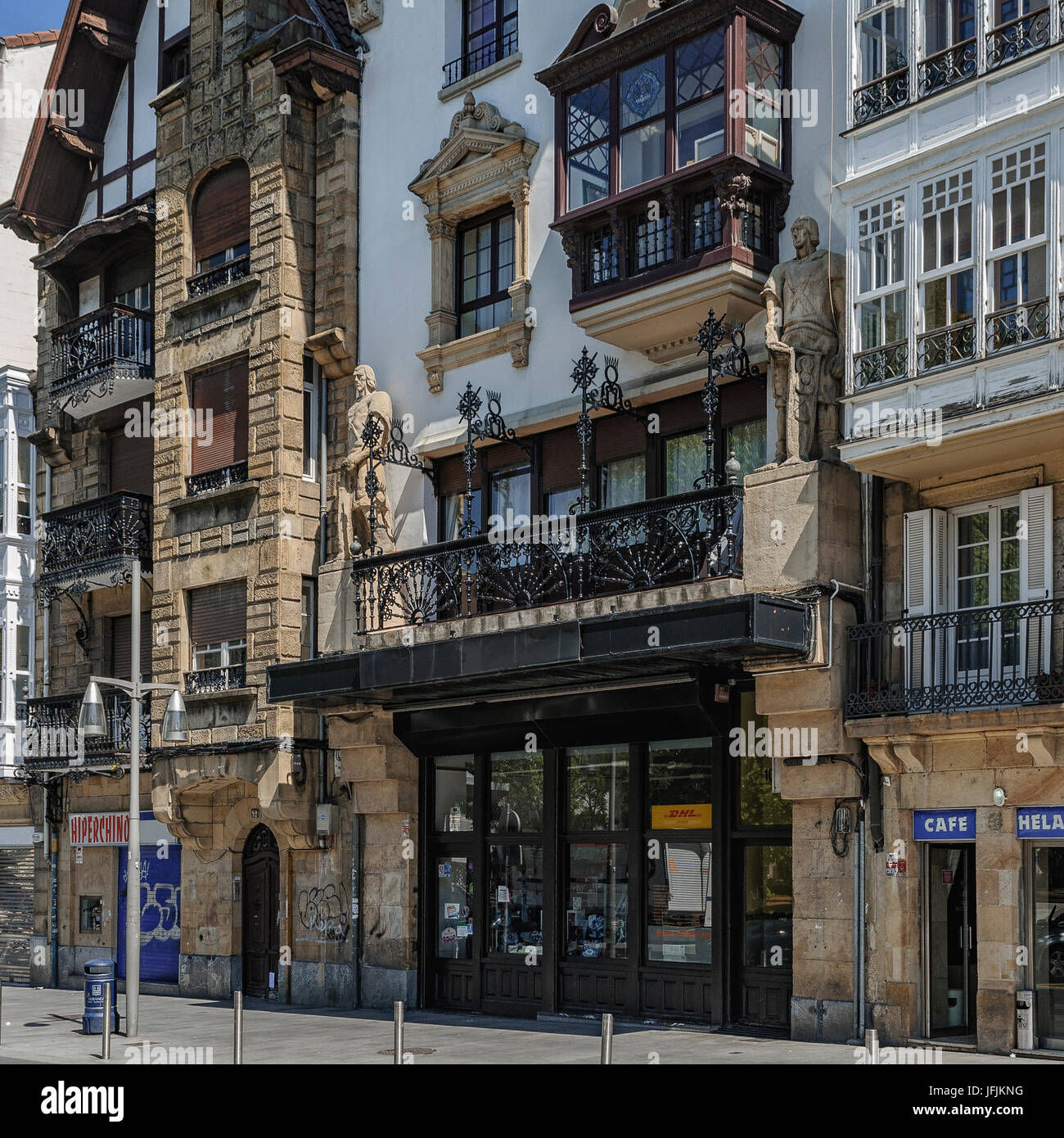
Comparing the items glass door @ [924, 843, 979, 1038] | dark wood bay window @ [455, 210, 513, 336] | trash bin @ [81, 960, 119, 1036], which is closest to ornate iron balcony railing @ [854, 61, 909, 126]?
dark wood bay window @ [455, 210, 513, 336]

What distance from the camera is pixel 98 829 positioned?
1122 inches

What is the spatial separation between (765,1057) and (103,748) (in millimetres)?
15068

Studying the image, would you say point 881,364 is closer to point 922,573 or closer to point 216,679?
point 922,573

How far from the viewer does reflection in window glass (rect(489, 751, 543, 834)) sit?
21584 mm

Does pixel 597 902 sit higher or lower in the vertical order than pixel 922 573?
lower

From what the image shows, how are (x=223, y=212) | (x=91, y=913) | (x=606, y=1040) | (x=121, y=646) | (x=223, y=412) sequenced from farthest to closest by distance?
1. (x=121, y=646)
2. (x=91, y=913)
3. (x=223, y=212)
4. (x=223, y=412)
5. (x=606, y=1040)

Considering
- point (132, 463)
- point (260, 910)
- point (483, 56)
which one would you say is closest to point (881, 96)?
A: point (483, 56)

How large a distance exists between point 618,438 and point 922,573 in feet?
16.1

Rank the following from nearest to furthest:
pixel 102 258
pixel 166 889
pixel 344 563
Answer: pixel 344 563, pixel 166 889, pixel 102 258

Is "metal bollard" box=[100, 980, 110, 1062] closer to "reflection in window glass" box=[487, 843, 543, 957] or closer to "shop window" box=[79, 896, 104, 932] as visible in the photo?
"reflection in window glass" box=[487, 843, 543, 957]

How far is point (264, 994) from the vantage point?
80.5 ft

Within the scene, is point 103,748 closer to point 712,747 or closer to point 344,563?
point 344,563
